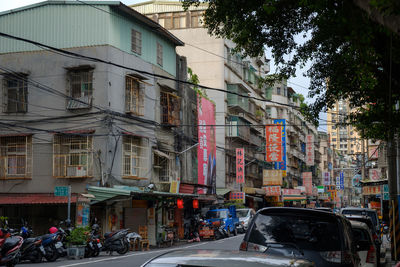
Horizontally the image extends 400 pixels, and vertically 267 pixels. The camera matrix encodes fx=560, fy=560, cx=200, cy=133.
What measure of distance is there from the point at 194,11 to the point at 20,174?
28110 mm

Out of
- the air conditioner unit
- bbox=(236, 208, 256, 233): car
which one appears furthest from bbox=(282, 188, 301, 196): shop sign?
the air conditioner unit

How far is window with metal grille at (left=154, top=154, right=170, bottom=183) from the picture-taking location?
34.2 metres

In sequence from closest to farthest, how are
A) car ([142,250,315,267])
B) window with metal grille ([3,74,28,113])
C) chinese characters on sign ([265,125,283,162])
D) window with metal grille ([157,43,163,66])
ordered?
car ([142,250,315,267]), window with metal grille ([3,74,28,113]), window with metal grille ([157,43,163,66]), chinese characters on sign ([265,125,283,162])

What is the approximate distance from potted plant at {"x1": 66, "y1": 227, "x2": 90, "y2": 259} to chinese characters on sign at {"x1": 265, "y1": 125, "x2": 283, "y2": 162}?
33818 millimetres

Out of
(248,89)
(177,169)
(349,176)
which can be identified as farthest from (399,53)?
(349,176)

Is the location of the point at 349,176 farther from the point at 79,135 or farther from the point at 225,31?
the point at 225,31

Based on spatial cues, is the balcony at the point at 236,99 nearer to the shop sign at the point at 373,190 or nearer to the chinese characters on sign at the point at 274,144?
the chinese characters on sign at the point at 274,144

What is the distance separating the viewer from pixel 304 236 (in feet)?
27.9

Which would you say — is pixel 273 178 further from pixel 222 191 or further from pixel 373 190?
pixel 373 190

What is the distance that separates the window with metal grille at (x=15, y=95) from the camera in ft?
97.0

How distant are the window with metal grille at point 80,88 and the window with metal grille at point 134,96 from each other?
84.3 inches

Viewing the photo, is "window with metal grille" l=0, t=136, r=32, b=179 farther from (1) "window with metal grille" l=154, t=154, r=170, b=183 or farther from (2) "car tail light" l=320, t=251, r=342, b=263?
(2) "car tail light" l=320, t=251, r=342, b=263

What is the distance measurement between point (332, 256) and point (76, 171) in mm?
21328

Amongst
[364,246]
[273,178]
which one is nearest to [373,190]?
[273,178]
